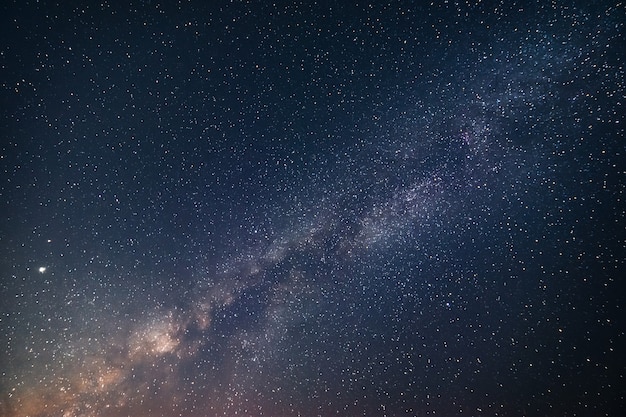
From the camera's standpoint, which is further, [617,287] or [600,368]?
[600,368]

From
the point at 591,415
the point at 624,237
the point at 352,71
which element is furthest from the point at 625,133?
the point at 591,415

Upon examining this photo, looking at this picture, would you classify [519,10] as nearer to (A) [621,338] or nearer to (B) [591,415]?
(A) [621,338]

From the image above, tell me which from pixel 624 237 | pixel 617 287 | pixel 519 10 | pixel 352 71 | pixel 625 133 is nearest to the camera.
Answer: pixel 519 10

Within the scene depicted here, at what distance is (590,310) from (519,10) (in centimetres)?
586

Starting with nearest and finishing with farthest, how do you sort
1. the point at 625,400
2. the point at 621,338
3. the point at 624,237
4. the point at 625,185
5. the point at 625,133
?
the point at 625,133 → the point at 625,185 → the point at 624,237 → the point at 621,338 → the point at 625,400

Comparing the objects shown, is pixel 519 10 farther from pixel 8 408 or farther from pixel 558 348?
pixel 8 408

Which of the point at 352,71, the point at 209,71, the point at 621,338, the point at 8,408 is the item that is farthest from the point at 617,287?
the point at 8,408

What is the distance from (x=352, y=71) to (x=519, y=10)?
160cm

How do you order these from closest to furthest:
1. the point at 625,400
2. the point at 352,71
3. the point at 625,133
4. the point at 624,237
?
the point at 352,71
the point at 625,133
the point at 624,237
the point at 625,400

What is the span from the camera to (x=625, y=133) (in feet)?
11.7

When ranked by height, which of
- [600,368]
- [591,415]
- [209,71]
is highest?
[209,71]

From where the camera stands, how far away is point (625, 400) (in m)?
6.95

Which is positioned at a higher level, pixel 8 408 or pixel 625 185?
pixel 8 408

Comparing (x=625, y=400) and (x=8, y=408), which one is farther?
(x=625, y=400)
